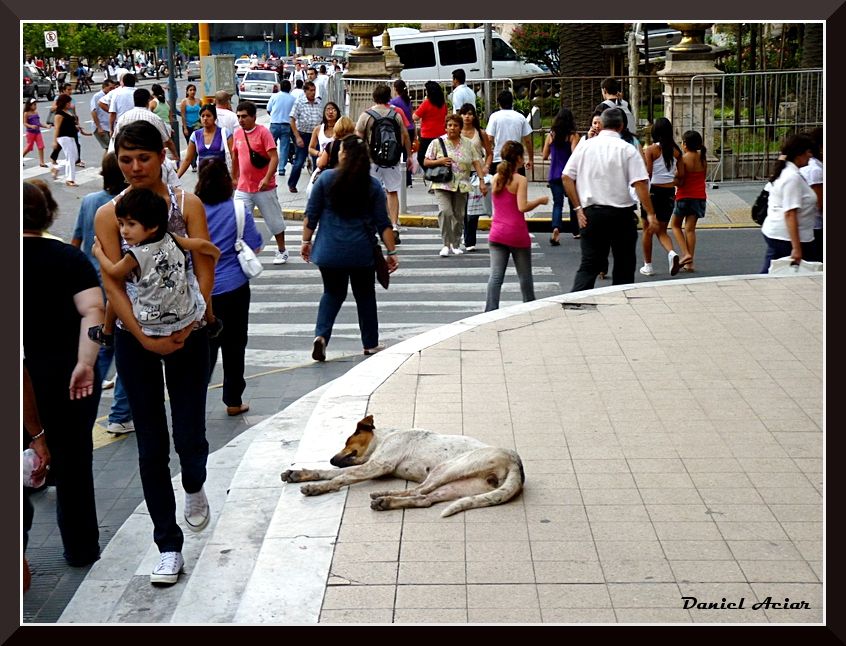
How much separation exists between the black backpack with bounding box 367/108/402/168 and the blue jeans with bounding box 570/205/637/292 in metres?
4.35

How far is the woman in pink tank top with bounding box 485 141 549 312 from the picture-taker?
10383 millimetres

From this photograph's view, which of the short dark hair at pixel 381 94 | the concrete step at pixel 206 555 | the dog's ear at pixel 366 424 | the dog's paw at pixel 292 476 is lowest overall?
the concrete step at pixel 206 555

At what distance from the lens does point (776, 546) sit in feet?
17.2

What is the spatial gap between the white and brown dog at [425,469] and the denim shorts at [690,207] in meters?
7.98

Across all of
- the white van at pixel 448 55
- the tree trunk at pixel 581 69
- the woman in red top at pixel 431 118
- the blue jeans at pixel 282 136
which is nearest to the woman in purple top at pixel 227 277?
the woman in red top at pixel 431 118

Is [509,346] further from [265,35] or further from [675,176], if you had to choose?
[675,176]

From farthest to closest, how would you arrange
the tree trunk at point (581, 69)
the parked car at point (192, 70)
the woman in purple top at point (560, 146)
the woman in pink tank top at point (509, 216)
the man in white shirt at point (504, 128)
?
1. the parked car at point (192, 70)
2. the tree trunk at point (581, 69)
3. the man in white shirt at point (504, 128)
4. the woman in purple top at point (560, 146)
5. the woman in pink tank top at point (509, 216)

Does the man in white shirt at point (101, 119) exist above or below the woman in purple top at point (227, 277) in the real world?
above

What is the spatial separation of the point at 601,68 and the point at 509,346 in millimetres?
13902

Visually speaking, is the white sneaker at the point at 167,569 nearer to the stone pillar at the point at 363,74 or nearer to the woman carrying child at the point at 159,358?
the woman carrying child at the point at 159,358

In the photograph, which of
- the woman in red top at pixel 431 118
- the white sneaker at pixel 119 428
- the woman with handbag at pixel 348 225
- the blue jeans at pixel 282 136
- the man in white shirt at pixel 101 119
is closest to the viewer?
the white sneaker at pixel 119 428

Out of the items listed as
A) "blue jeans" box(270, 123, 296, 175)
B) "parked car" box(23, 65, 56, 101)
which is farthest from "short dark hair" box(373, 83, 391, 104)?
"parked car" box(23, 65, 56, 101)

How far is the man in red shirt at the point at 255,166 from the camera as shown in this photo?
13.6 metres

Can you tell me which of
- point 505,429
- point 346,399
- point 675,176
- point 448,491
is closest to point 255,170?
point 675,176
